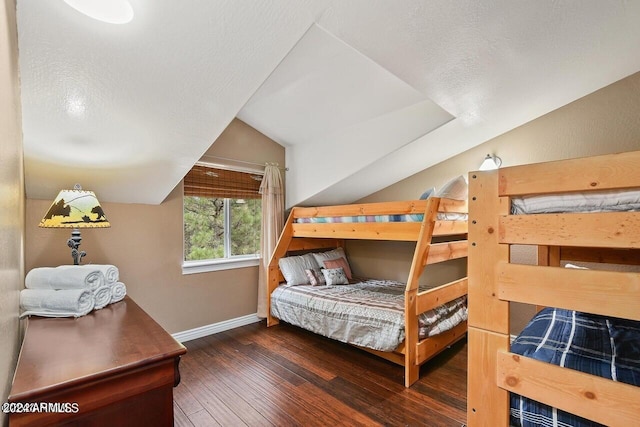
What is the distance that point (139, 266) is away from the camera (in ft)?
8.86

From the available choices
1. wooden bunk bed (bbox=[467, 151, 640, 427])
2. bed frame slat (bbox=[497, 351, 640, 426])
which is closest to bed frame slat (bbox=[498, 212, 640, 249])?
wooden bunk bed (bbox=[467, 151, 640, 427])

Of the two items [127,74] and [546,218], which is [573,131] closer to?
[546,218]

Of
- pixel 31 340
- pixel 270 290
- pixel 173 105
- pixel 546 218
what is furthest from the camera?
pixel 270 290

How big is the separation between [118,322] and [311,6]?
1.74 meters

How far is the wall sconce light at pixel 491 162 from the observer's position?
2836 mm

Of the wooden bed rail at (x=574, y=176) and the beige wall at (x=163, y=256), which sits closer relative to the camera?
the wooden bed rail at (x=574, y=176)

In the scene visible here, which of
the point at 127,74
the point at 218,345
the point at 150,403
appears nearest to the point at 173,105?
the point at 127,74

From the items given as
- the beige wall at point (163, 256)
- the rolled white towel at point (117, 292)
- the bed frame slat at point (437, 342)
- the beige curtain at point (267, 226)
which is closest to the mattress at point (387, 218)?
the beige curtain at point (267, 226)

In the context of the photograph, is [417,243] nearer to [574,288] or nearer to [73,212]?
[574,288]

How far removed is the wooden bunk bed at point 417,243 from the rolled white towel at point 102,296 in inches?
73.5

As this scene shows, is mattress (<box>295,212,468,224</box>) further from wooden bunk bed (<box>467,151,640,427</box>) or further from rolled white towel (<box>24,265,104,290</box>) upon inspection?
rolled white towel (<box>24,265,104,290</box>)

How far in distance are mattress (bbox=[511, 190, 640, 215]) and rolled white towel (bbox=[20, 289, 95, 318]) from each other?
78.3 inches

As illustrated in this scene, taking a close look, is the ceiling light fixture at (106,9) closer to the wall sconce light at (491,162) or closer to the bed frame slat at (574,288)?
the bed frame slat at (574,288)

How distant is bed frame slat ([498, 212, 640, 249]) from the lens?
2.63 feet
